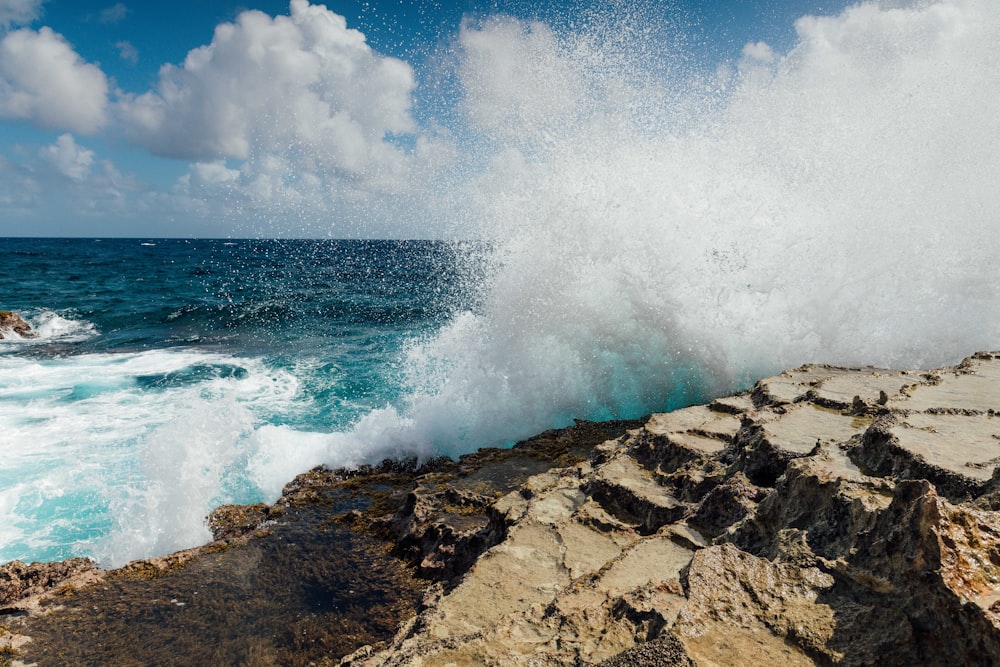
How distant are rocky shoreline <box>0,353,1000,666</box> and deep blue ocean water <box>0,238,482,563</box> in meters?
1.08

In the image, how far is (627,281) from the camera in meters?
10.2

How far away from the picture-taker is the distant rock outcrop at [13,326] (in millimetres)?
18062

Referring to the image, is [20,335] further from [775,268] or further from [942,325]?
[942,325]

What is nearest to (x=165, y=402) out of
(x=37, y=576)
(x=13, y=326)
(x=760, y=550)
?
(x=37, y=576)

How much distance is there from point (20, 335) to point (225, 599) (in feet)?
63.3

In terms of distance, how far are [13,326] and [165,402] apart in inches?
484

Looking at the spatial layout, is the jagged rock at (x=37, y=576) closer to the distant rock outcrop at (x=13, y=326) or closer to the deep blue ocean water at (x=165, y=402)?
the deep blue ocean water at (x=165, y=402)

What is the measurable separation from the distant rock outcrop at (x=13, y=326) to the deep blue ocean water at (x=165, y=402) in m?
0.50

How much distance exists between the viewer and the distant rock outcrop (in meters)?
18.1

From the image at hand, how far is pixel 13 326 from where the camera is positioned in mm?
18344

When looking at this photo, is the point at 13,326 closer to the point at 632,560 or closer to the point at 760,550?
the point at 632,560

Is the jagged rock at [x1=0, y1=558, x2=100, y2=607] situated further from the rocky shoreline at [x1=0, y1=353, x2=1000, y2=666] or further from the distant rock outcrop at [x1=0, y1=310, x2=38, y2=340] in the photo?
the distant rock outcrop at [x1=0, y1=310, x2=38, y2=340]

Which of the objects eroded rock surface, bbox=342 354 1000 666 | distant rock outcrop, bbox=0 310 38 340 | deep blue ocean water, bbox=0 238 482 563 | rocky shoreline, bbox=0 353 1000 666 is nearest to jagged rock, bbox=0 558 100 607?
rocky shoreline, bbox=0 353 1000 666

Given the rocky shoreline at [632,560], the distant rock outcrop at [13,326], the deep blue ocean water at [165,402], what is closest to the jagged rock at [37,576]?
the rocky shoreline at [632,560]
